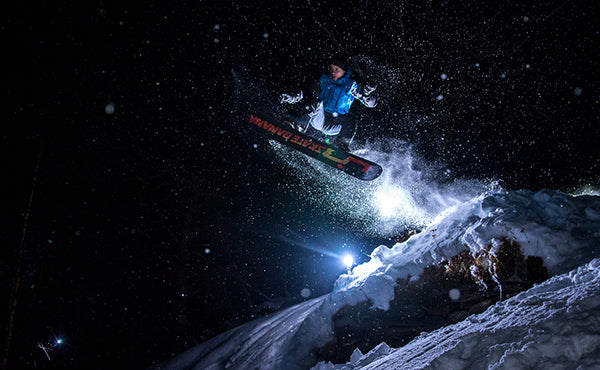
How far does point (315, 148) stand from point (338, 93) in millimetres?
1485

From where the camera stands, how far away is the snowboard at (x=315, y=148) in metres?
6.10

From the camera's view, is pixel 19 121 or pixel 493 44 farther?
pixel 19 121

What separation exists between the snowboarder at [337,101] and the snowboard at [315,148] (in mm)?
349

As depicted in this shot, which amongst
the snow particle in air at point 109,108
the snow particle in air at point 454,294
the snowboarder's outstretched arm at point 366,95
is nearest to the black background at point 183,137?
the snow particle in air at point 109,108

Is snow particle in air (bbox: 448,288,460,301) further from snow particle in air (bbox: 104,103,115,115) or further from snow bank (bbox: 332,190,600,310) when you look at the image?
snow particle in air (bbox: 104,103,115,115)

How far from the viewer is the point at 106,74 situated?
11430 millimetres

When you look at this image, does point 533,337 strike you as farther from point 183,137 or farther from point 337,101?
point 183,137

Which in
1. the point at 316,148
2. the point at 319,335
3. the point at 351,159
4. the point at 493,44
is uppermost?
the point at 493,44

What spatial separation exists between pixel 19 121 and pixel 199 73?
308 inches

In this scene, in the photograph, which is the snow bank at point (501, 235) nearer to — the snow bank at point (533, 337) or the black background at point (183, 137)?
the snow bank at point (533, 337)

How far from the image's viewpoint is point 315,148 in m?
6.59

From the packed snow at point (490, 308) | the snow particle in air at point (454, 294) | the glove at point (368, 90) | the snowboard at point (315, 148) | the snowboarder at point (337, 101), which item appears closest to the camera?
the packed snow at point (490, 308)

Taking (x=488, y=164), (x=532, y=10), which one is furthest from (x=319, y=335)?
(x=532, y=10)

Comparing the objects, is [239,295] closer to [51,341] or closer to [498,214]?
[51,341]
